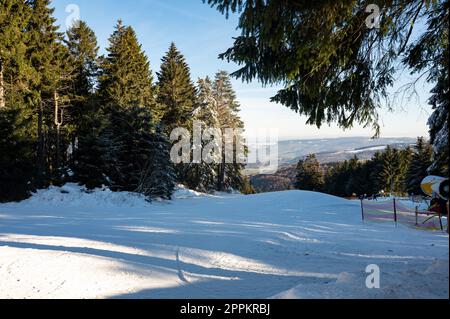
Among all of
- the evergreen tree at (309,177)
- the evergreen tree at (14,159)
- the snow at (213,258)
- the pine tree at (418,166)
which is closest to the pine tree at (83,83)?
the evergreen tree at (14,159)

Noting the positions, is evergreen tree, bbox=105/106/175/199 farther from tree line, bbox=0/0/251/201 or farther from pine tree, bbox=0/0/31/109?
pine tree, bbox=0/0/31/109

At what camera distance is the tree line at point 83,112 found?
18375 mm

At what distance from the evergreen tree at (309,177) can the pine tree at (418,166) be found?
20.9 metres

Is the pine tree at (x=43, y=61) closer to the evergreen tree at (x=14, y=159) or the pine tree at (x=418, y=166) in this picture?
the evergreen tree at (x=14, y=159)

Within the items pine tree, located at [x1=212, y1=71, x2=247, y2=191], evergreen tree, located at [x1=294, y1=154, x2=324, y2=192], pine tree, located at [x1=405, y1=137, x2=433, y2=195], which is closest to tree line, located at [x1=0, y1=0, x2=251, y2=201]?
pine tree, located at [x1=212, y1=71, x2=247, y2=191]

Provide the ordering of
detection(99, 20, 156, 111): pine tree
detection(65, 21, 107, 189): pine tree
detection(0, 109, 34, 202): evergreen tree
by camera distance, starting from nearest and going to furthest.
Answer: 1. detection(0, 109, 34, 202): evergreen tree
2. detection(99, 20, 156, 111): pine tree
3. detection(65, 21, 107, 189): pine tree

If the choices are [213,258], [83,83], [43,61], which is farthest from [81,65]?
[213,258]

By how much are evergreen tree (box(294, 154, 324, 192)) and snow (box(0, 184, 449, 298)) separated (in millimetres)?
51457

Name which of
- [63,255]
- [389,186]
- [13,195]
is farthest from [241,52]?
[389,186]

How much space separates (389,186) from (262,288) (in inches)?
2262

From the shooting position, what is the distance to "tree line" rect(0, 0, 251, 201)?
1838cm

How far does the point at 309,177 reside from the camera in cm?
6278

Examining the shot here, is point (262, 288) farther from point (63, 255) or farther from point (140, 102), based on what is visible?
point (140, 102)
